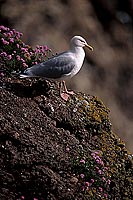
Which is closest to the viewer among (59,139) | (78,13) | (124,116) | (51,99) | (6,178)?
(6,178)

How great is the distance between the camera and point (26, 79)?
5.57 metres

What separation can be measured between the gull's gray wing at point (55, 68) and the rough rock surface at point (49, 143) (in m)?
0.12

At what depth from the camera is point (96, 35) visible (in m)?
12.3

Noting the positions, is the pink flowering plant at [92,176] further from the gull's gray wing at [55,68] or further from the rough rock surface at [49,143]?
the gull's gray wing at [55,68]

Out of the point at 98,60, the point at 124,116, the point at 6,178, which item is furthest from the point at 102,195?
the point at 98,60

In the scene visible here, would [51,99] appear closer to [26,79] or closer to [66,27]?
[26,79]

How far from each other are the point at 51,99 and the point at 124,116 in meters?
6.04

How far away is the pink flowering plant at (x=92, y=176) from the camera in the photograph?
4.86 m

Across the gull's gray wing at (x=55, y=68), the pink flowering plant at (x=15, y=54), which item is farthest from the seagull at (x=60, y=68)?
the pink flowering plant at (x=15, y=54)

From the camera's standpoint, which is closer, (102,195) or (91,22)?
(102,195)

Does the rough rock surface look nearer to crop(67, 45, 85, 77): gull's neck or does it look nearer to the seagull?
the seagull

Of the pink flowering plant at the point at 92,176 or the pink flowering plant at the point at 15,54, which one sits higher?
the pink flowering plant at the point at 15,54

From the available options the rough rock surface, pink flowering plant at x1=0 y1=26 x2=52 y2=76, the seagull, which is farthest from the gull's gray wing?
pink flowering plant at x1=0 y1=26 x2=52 y2=76

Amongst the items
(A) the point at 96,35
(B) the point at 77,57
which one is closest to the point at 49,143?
(B) the point at 77,57
